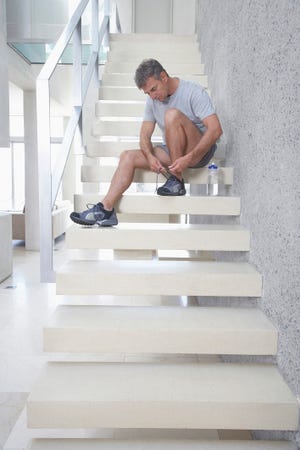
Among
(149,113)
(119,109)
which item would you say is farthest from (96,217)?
(119,109)

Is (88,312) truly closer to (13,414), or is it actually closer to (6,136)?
(13,414)

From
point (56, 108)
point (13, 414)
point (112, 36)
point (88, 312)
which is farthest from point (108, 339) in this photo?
point (56, 108)

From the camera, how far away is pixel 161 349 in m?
1.52

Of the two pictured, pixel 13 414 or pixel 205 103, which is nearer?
pixel 13 414

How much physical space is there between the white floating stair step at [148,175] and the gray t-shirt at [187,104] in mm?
244

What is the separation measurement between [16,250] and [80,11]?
163 inches

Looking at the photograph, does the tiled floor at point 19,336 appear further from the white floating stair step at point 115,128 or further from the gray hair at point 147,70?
the gray hair at point 147,70

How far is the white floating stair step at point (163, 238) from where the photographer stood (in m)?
1.87

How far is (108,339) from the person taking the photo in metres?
1.51

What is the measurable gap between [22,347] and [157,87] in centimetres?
162

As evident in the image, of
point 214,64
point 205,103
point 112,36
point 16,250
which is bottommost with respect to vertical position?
point 16,250

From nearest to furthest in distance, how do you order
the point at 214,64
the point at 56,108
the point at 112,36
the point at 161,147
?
the point at 161,147
the point at 214,64
the point at 112,36
the point at 56,108

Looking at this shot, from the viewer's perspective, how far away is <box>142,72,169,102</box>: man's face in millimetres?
2039

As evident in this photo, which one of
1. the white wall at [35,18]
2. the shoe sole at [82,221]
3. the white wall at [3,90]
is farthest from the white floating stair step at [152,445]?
the white wall at [35,18]
